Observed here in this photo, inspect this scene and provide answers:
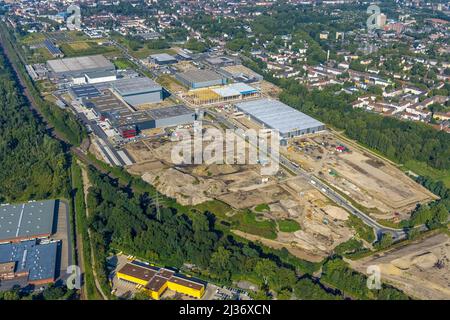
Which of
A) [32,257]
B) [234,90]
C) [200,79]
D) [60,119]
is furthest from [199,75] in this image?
[32,257]

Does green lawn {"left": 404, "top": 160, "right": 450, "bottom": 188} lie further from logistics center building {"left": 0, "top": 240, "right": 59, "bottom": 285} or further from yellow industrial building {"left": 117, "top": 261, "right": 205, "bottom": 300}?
logistics center building {"left": 0, "top": 240, "right": 59, "bottom": 285}

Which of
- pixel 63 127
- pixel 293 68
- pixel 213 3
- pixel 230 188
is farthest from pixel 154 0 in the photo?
pixel 230 188

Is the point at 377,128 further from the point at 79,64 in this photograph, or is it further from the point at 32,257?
the point at 79,64

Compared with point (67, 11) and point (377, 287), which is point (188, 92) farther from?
point (67, 11)

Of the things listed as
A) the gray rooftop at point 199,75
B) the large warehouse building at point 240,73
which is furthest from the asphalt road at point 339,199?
the large warehouse building at point 240,73

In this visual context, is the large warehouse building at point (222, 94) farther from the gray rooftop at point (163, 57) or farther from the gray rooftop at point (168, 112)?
the gray rooftop at point (163, 57)
